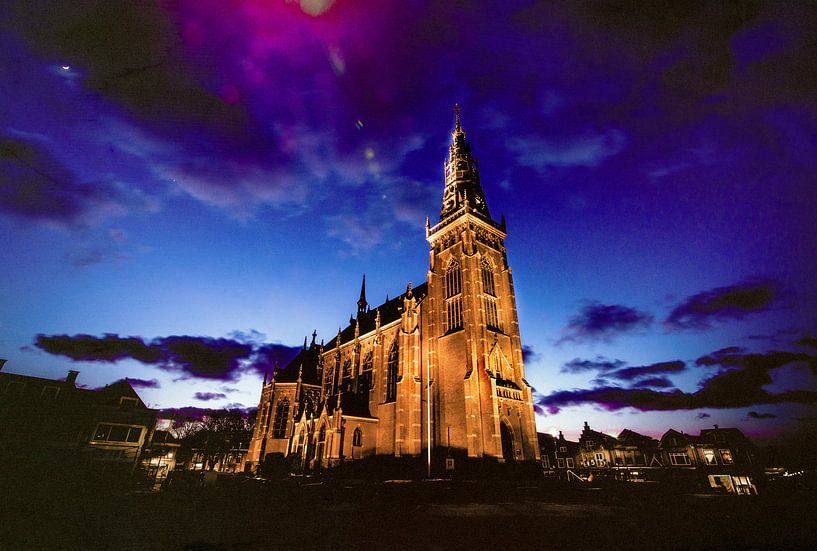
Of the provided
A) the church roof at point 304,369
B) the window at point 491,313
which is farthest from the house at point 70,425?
the window at point 491,313

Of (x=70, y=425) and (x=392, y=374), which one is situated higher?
(x=392, y=374)

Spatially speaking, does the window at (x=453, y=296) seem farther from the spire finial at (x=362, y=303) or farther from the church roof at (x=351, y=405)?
the spire finial at (x=362, y=303)

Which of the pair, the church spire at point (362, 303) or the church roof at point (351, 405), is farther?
the church spire at point (362, 303)

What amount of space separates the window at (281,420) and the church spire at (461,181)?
37775 mm

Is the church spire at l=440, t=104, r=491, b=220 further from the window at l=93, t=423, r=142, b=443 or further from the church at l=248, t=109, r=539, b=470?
the window at l=93, t=423, r=142, b=443

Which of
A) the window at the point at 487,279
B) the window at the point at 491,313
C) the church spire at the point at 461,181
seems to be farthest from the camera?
the church spire at the point at 461,181

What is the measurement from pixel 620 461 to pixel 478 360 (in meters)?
59.5

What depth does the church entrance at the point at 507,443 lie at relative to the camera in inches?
1239

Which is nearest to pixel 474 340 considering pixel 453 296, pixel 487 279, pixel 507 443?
pixel 453 296

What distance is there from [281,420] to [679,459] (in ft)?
239

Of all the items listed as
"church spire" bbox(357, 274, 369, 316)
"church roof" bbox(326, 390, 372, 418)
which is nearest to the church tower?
"church roof" bbox(326, 390, 372, 418)

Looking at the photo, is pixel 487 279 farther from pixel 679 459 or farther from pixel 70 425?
pixel 679 459

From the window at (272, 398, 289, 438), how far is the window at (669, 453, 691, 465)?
70.9 m

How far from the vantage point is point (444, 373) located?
35.3 metres
